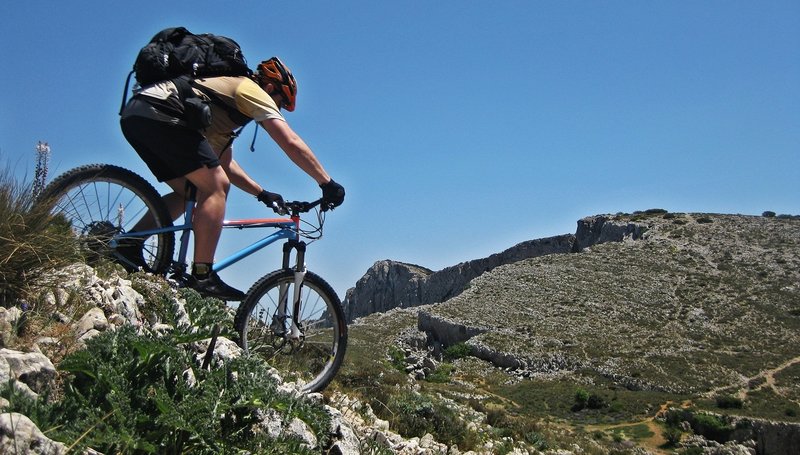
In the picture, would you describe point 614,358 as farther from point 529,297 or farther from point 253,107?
point 253,107

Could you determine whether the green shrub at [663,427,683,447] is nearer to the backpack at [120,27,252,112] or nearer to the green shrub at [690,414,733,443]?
the green shrub at [690,414,733,443]

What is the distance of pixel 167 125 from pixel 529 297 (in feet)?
253

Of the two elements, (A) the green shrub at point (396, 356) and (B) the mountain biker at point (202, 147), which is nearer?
(B) the mountain biker at point (202, 147)

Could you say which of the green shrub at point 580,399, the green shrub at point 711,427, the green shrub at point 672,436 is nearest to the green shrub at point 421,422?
the green shrub at point 672,436

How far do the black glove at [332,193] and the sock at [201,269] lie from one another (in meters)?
1.06

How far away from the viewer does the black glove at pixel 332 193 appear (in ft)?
18.3

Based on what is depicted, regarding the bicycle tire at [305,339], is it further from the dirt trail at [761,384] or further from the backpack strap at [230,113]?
the dirt trail at [761,384]

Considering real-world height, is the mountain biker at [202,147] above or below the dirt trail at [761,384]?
above

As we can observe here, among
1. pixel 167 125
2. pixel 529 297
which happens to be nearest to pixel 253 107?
pixel 167 125

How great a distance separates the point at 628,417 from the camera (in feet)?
150

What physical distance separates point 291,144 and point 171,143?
→ 87 centimetres

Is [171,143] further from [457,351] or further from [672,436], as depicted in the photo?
[457,351]

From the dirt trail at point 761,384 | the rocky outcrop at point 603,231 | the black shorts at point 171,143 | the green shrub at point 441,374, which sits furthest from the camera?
the rocky outcrop at point 603,231

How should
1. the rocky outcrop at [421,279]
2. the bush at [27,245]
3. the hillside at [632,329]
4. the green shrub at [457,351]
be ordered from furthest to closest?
the rocky outcrop at [421,279]
the green shrub at [457,351]
the hillside at [632,329]
the bush at [27,245]
